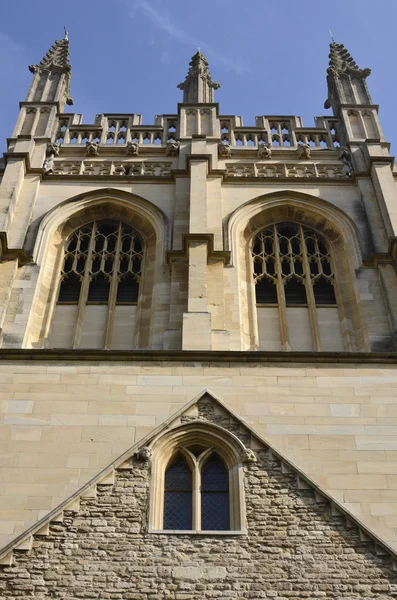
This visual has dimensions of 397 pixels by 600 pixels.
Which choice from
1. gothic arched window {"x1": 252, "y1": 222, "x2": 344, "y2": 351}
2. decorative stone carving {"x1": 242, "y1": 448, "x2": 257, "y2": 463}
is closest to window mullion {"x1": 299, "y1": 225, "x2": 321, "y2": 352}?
gothic arched window {"x1": 252, "y1": 222, "x2": 344, "y2": 351}

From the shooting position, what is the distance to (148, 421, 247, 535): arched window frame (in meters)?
9.83

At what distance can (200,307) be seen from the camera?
1391 centimetres

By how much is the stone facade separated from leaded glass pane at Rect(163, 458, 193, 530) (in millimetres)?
440

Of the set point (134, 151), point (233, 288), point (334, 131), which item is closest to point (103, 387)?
point (233, 288)

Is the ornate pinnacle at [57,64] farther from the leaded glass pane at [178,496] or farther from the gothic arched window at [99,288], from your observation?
the leaded glass pane at [178,496]

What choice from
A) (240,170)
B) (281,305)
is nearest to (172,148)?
(240,170)

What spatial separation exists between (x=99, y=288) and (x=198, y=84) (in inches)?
331

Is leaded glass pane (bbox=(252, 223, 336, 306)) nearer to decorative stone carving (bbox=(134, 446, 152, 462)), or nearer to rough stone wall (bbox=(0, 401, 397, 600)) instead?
decorative stone carving (bbox=(134, 446, 152, 462))

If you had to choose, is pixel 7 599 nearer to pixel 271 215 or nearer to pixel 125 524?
pixel 125 524

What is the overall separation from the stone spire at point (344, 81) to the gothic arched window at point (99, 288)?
807 centimetres

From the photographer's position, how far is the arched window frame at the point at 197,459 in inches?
387

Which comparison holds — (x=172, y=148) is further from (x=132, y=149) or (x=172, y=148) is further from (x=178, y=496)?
(x=178, y=496)

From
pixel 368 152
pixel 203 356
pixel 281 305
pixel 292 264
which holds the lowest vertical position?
pixel 203 356

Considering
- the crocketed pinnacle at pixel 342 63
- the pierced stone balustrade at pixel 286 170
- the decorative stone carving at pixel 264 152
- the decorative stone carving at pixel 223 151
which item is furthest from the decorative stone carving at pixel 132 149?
the crocketed pinnacle at pixel 342 63
